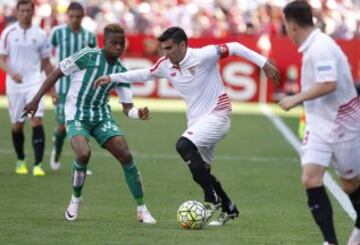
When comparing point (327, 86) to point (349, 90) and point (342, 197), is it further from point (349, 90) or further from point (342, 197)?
point (342, 197)

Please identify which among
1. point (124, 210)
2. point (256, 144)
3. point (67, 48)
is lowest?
point (256, 144)

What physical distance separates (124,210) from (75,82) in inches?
64.3

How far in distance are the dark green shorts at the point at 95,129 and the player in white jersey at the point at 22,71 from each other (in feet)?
14.2

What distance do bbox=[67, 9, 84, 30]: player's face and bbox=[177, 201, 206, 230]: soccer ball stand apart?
587 cm

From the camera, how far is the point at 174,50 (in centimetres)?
1128

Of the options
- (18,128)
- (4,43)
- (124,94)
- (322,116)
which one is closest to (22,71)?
(4,43)

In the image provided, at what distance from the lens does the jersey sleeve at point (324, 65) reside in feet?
29.1

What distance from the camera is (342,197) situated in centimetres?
1377

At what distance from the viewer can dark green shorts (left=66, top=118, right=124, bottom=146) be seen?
11.6 m

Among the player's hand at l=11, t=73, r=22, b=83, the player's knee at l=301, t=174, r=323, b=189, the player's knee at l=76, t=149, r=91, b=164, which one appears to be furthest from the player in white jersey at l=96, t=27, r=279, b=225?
the player's hand at l=11, t=73, r=22, b=83

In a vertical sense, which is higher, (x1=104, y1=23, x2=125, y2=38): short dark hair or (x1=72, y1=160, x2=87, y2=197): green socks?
(x1=104, y1=23, x2=125, y2=38): short dark hair

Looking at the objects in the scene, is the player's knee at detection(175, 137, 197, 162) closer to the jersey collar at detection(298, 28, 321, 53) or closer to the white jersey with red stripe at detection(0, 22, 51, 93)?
the jersey collar at detection(298, 28, 321, 53)

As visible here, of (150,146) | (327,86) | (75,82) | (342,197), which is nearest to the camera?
(327,86)

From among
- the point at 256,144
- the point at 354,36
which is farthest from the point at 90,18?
the point at 256,144
